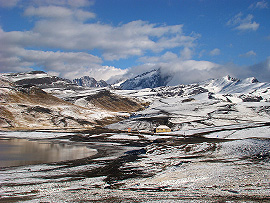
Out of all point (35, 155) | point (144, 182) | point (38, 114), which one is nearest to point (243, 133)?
point (35, 155)

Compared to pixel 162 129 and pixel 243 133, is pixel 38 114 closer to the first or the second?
pixel 162 129

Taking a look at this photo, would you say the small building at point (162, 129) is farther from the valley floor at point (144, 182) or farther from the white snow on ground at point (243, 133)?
the valley floor at point (144, 182)

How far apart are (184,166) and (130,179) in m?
9.24

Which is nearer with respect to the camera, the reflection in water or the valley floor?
the valley floor

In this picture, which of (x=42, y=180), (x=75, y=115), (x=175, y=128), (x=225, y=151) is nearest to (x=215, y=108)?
(x=175, y=128)

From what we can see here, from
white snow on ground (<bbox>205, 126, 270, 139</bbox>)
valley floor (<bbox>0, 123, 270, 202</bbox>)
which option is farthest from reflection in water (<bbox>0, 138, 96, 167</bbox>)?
white snow on ground (<bbox>205, 126, 270, 139</bbox>)

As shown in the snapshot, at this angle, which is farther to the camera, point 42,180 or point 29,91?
point 29,91

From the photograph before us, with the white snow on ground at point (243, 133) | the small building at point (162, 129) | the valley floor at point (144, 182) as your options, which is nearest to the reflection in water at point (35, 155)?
the valley floor at point (144, 182)

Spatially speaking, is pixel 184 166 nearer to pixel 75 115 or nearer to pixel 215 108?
pixel 215 108

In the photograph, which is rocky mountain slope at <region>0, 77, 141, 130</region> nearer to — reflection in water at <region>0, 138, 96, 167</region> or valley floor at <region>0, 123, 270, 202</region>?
reflection in water at <region>0, 138, 96, 167</region>

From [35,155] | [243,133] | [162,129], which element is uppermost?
[162,129]

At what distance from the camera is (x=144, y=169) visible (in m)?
32.3

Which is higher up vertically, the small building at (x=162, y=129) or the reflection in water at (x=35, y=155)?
A: the small building at (x=162, y=129)

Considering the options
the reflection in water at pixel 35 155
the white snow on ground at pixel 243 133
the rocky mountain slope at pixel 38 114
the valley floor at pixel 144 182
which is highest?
the rocky mountain slope at pixel 38 114
